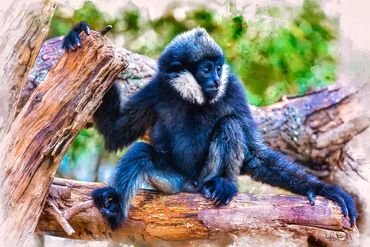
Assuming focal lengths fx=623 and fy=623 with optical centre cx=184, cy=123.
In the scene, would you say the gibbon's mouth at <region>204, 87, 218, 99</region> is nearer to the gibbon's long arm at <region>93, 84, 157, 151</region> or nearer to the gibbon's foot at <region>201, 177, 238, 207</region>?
the gibbon's long arm at <region>93, 84, 157, 151</region>

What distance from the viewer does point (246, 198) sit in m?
6.40

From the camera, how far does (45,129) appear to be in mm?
5734

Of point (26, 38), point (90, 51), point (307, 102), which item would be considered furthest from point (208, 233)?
point (307, 102)

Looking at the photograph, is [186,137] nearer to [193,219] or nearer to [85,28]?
[193,219]

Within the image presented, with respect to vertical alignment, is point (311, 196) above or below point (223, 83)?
below

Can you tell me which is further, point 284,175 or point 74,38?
point 284,175

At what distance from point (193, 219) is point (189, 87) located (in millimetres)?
1533

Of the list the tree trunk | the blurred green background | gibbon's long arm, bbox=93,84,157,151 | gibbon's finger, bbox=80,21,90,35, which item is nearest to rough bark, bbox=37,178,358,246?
gibbon's long arm, bbox=93,84,157,151

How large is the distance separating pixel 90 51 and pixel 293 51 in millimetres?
5821

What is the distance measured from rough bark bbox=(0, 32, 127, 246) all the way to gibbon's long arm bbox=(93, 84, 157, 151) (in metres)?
1.26

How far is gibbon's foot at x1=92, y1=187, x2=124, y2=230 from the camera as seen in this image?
6.35 meters

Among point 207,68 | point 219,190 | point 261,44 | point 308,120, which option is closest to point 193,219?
point 219,190

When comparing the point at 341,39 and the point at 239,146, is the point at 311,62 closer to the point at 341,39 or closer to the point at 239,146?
the point at 341,39

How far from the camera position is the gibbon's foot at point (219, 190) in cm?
635
